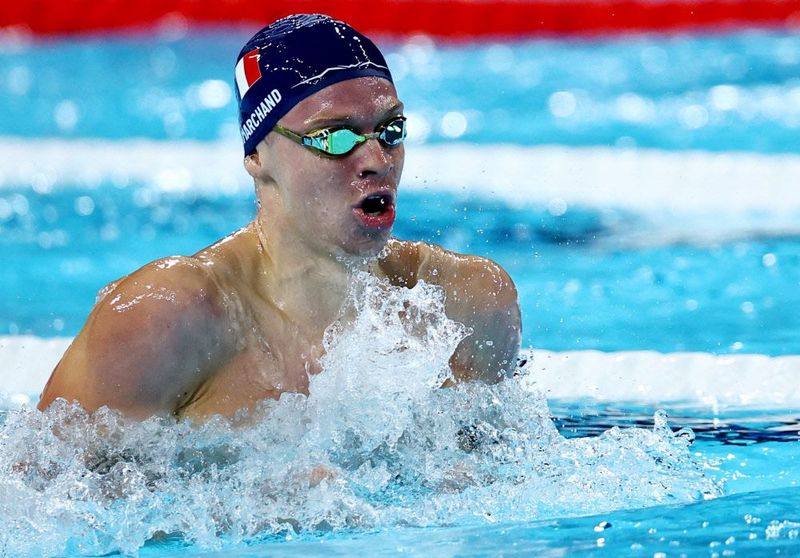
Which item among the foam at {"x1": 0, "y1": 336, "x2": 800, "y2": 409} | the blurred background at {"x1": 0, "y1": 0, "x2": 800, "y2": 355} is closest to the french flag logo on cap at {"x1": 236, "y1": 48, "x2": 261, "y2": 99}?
the foam at {"x1": 0, "y1": 336, "x2": 800, "y2": 409}

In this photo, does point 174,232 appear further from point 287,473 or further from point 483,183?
point 287,473

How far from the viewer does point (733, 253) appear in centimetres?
462

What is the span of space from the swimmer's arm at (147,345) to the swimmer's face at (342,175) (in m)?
0.21

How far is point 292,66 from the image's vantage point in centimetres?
228

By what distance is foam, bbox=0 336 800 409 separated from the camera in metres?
3.23

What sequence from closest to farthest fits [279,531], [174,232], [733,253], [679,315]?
[279,531] → [679,315] → [733,253] → [174,232]

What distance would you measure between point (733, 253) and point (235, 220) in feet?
6.19

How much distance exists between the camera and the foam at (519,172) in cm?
539

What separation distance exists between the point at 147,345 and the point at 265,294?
30 centimetres

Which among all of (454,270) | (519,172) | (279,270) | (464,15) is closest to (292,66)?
(279,270)

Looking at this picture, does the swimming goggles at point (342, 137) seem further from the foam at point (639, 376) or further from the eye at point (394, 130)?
the foam at point (639, 376)

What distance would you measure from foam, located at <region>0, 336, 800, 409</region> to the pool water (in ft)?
0.04

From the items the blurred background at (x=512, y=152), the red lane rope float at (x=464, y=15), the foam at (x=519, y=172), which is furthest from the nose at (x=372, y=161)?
the red lane rope float at (x=464, y=15)

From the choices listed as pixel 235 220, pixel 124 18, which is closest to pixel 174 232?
pixel 235 220
